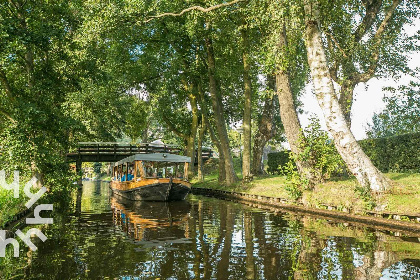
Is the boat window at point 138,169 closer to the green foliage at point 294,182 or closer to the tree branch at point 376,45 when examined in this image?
the green foliage at point 294,182

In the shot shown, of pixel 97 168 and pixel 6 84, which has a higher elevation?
pixel 6 84

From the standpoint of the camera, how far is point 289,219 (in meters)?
14.3

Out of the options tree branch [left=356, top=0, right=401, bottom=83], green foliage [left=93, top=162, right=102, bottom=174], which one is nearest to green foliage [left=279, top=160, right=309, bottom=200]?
tree branch [left=356, top=0, right=401, bottom=83]

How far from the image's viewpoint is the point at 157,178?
23.5 meters

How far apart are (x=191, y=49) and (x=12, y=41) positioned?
15961mm

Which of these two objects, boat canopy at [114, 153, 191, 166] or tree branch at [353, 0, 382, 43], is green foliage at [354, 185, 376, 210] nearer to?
tree branch at [353, 0, 382, 43]

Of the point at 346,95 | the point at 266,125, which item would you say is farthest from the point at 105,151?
the point at 346,95

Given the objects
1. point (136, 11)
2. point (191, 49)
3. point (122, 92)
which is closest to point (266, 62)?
point (136, 11)

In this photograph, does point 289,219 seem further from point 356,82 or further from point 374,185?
point 356,82

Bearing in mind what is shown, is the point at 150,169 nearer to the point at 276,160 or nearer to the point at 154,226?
the point at 154,226

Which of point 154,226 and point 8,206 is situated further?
point 154,226

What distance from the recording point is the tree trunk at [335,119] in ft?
43.6

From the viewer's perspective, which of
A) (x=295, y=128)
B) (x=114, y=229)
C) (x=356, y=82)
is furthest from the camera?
(x=356, y=82)

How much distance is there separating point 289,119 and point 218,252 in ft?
32.8
